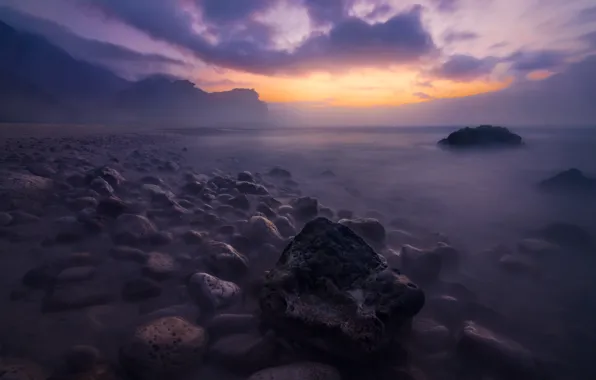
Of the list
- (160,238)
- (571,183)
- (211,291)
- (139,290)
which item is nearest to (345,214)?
(160,238)

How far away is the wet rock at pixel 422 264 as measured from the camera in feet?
11.3

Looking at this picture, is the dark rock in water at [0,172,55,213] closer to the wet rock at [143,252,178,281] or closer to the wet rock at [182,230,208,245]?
the wet rock at [182,230,208,245]

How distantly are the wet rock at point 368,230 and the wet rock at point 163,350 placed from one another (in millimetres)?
2435

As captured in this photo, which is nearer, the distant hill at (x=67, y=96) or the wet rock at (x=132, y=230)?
the wet rock at (x=132, y=230)

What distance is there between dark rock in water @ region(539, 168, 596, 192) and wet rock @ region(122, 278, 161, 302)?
28.1 ft

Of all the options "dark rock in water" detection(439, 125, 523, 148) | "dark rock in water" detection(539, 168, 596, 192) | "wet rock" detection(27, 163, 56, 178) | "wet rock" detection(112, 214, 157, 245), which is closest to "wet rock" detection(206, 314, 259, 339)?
"wet rock" detection(112, 214, 157, 245)

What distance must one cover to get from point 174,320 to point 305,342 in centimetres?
98

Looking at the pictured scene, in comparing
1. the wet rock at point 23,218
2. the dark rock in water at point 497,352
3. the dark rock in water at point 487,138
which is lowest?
the dark rock in water at point 497,352

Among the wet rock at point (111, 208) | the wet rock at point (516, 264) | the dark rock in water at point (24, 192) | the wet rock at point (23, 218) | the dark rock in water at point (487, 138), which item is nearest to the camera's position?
the wet rock at point (516, 264)

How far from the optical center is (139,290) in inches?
112

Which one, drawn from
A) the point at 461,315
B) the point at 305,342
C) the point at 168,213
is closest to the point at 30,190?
→ the point at 168,213

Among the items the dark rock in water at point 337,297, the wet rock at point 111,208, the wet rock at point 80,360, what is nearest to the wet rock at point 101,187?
the wet rock at point 111,208

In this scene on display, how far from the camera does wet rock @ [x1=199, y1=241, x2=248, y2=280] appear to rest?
3.23 meters

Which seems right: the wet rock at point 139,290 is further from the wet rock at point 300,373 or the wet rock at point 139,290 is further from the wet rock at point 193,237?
the wet rock at point 300,373
